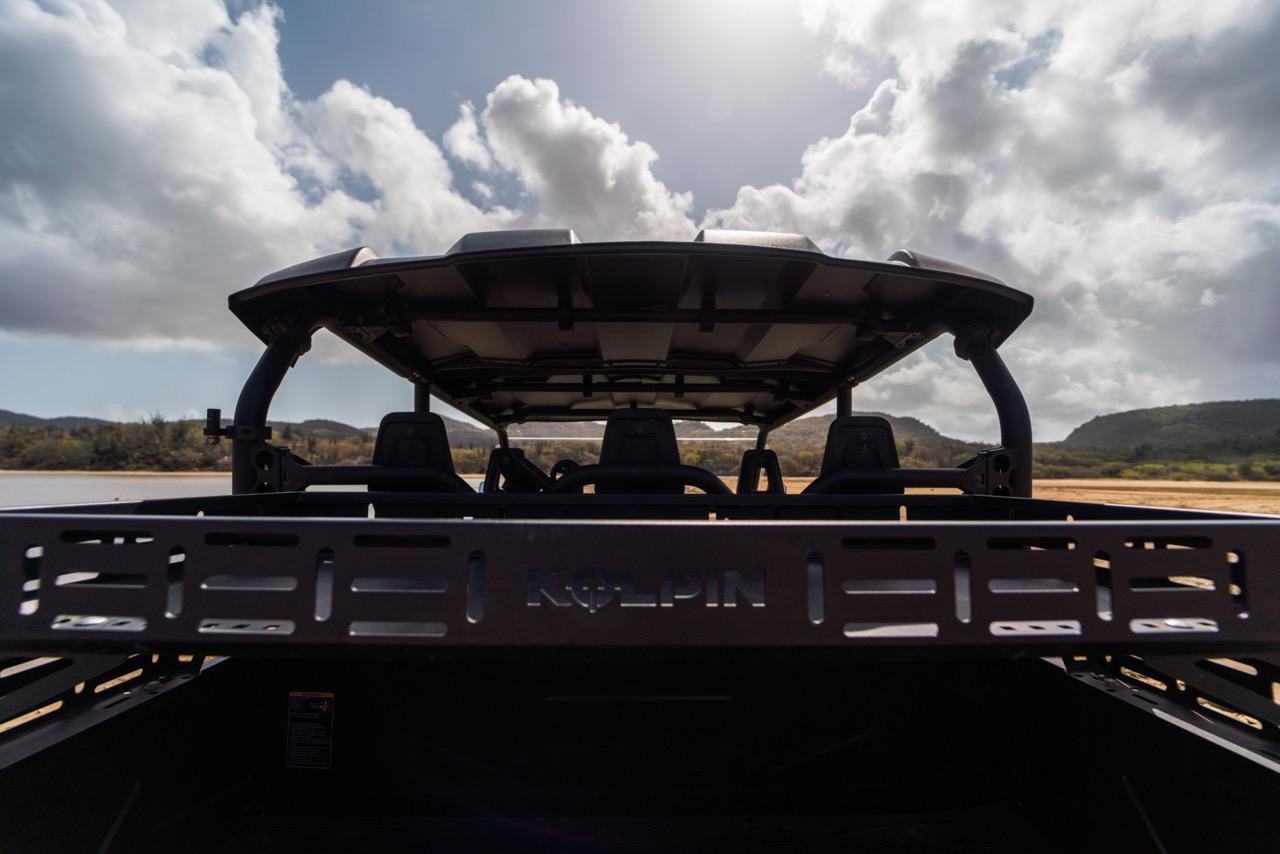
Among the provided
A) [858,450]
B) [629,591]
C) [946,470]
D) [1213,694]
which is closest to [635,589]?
[629,591]

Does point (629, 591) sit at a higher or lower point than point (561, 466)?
lower

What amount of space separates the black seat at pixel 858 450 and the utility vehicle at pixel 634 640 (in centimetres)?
2

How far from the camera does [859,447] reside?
9.19 feet

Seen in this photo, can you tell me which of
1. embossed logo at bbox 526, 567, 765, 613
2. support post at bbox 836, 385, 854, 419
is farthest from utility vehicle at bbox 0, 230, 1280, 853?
support post at bbox 836, 385, 854, 419

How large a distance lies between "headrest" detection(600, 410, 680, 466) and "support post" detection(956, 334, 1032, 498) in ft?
4.54

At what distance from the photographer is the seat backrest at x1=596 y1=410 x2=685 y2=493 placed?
2.72 m

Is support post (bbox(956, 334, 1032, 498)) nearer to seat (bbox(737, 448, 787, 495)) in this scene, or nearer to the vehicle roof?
the vehicle roof

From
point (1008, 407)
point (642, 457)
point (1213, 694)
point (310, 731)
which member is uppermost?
point (1008, 407)

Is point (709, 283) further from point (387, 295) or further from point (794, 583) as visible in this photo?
point (794, 583)

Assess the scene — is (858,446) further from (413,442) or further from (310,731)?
(310,731)

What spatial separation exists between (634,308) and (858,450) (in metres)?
1.20

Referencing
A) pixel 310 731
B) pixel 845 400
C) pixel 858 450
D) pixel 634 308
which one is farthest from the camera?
pixel 845 400

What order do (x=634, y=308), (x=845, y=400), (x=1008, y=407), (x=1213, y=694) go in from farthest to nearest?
1. (x=845, y=400)
2. (x=634, y=308)
3. (x=1008, y=407)
4. (x=1213, y=694)

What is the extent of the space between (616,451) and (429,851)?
156cm
